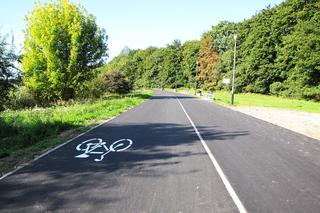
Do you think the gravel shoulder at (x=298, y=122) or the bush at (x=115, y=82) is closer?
the gravel shoulder at (x=298, y=122)

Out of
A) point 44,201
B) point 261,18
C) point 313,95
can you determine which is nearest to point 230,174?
point 44,201

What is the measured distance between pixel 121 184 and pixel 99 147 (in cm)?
347

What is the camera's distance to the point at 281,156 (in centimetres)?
777

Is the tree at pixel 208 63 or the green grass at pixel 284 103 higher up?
the tree at pixel 208 63

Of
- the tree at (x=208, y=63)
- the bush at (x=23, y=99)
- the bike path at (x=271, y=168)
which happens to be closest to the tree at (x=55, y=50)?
the bush at (x=23, y=99)

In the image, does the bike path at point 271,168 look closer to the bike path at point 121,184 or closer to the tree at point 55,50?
the bike path at point 121,184

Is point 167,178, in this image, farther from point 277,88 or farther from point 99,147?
point 277,88

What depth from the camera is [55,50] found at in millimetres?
26266

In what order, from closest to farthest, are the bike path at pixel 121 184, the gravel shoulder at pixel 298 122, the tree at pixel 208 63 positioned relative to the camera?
1. the bike path at pixel 121 184
2. the gravel shoulder at pixel 298 122
3. the tree at pixel 208 63

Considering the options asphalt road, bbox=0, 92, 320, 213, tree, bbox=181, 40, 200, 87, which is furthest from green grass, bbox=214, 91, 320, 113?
tree, bbox=181, 40, 200, 87

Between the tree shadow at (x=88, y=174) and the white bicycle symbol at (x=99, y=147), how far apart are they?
210mm

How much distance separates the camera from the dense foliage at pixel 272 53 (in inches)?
1531

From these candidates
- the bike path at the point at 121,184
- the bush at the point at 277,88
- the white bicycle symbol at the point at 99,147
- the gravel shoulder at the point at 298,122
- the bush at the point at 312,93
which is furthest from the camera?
the bush at the point at 277,88

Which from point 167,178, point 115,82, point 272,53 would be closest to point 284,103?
point 272,53
